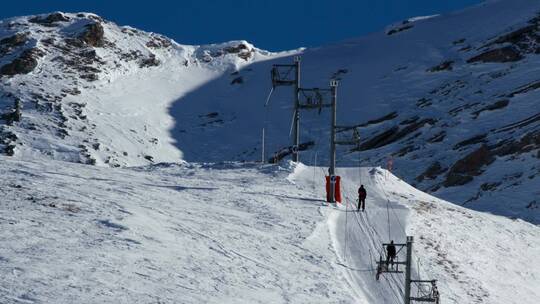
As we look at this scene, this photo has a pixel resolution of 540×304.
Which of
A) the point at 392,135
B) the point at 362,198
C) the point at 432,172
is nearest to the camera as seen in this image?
the point at 362,198

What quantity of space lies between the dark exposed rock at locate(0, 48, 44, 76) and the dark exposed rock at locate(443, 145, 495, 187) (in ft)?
174

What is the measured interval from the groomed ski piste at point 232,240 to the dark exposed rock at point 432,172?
53.3 feet

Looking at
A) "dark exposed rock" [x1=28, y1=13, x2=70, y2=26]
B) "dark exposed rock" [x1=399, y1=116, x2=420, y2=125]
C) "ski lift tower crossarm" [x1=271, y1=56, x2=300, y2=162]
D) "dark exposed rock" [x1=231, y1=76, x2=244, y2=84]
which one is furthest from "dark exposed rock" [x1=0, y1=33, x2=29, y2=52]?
"ski lift tower crossarm" [x1=271, y1=56, x2=300, y2=162]

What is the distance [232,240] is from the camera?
27.3 metres

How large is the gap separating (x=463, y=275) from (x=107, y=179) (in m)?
15.4

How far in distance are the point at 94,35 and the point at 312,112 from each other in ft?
105

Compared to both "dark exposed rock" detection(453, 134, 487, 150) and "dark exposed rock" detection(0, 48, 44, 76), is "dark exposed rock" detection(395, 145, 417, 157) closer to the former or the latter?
"dark exposed rock" detection(453, 134, 487, 150)

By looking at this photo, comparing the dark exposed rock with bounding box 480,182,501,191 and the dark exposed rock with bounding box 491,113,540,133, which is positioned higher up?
the dark exposed rock with bounding box 491,113,540,133

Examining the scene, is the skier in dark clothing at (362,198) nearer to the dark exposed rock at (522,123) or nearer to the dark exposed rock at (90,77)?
the dark exposed rock at (522,123)

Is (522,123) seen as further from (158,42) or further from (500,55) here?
(158,42)

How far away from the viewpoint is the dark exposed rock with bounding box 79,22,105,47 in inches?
4126

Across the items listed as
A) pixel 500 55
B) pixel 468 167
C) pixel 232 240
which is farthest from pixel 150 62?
pixel 232 240

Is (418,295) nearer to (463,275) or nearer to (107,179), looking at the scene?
(463,275)

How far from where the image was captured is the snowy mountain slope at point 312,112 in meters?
58.2
